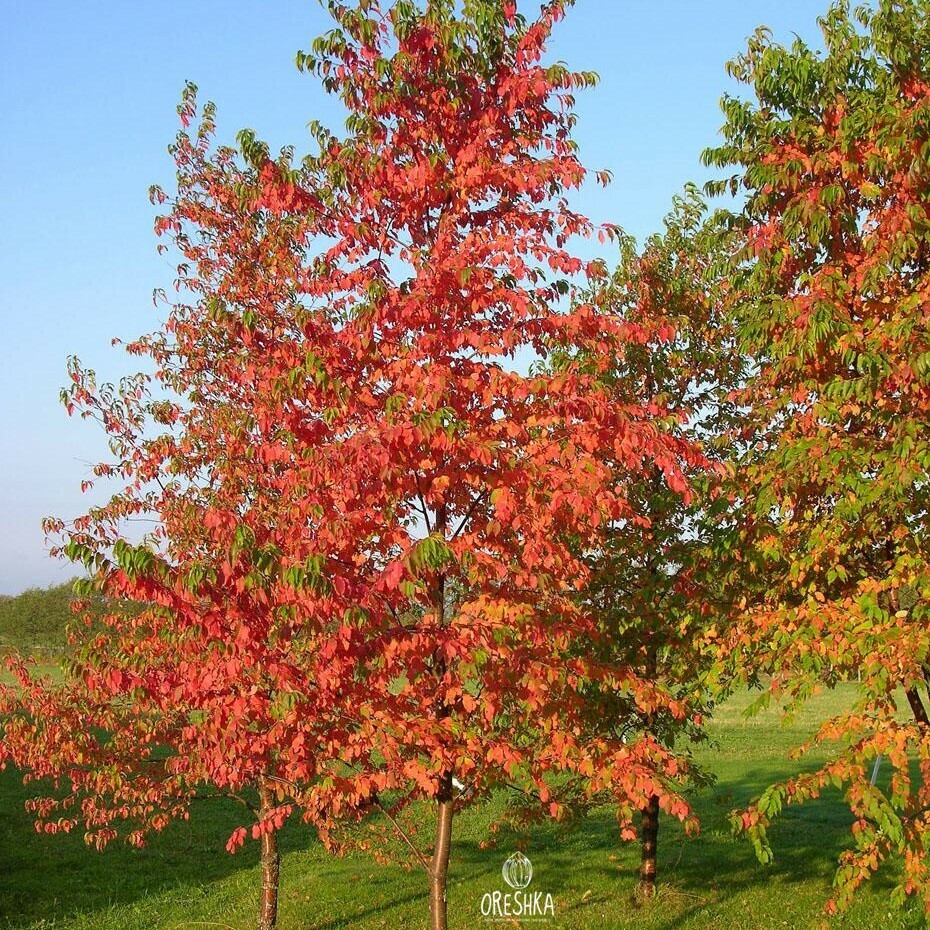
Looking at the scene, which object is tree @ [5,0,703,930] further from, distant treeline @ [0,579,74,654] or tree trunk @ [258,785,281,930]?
distant treeline @ [0,579,74,654]

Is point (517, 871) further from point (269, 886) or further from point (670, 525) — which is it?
point (670, 525)

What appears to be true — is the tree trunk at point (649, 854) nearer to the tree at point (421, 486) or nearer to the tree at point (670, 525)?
the tree at point (670, 525)

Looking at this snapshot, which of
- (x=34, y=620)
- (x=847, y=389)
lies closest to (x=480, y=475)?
(x=847, y=389)

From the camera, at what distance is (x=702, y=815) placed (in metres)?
21.7

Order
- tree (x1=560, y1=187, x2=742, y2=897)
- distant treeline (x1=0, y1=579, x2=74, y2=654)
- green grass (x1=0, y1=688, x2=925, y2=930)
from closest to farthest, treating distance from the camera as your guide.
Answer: tree (x1=560, y1=187, x2=742, y2=897) < green grass (x1=0, y1=688, x2=925, y2=930) < distant treeline (x1=0, y1=579, x2=74, y2=654)

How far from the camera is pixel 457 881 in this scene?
16.2 m

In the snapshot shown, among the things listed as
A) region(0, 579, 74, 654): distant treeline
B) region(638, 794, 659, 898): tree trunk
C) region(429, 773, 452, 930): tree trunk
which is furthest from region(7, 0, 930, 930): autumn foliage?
region(0, 579, 74, 654): distant treeline

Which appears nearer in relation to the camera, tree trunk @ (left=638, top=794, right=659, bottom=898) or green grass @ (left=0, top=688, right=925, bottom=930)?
green grass @ (left=0, top=688, right=925, bottom=930)

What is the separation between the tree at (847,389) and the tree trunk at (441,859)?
2761 mm

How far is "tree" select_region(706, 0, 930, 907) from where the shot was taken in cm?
743

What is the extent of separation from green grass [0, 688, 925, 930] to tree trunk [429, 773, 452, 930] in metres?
5.73

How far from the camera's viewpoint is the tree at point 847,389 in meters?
7.43

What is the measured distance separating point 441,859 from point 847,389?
18.7 feet

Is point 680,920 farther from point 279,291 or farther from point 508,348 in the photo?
point 279,291
